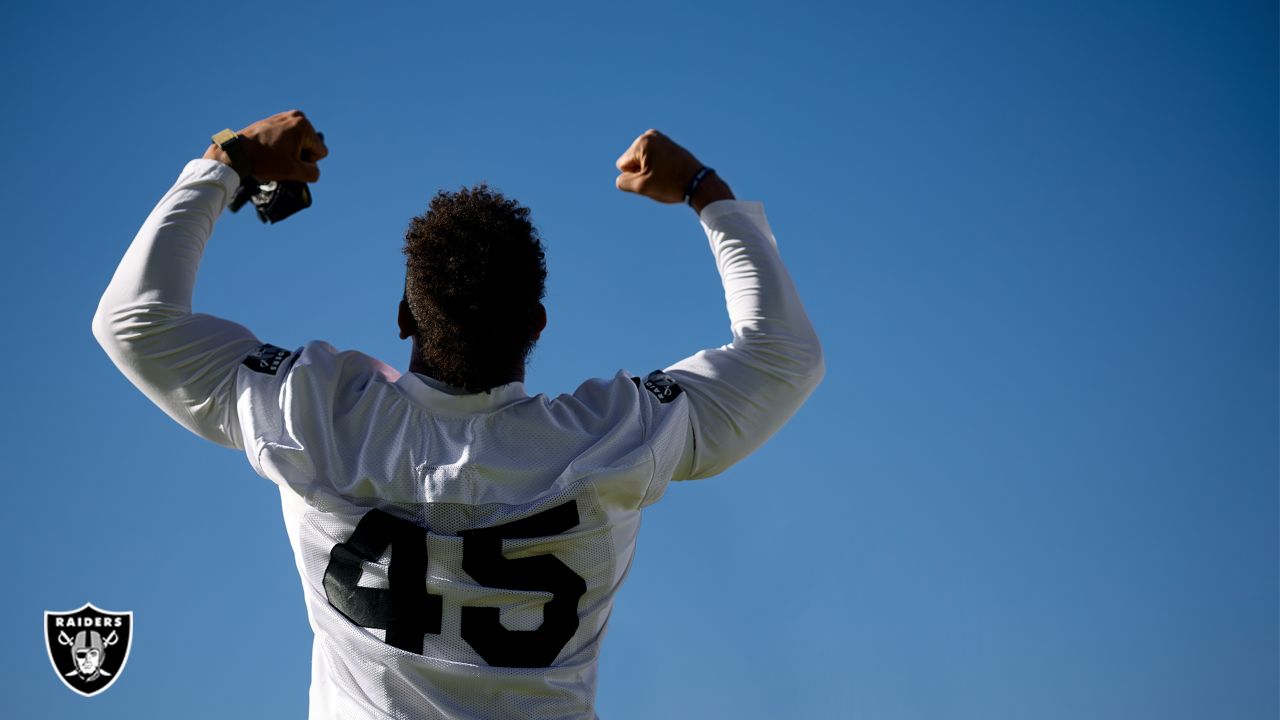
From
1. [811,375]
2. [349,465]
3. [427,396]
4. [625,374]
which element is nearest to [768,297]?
[811,375]

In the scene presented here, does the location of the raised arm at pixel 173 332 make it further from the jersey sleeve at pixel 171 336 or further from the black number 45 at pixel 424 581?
the black number 45 at pixel 424 581

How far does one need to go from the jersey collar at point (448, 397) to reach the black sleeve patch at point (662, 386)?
1.10 feet

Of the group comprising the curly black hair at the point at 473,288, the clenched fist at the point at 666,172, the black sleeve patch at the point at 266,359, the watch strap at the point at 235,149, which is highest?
the clenched fist at the point at 666,172

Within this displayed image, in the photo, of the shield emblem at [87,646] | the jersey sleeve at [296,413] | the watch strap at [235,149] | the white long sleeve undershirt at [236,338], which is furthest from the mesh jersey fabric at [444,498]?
the shield emblem at [87,646]

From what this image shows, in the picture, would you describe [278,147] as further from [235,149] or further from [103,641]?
[103,641]

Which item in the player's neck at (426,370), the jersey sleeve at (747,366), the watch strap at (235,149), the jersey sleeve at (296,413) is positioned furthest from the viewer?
the watch strap at (235,149)

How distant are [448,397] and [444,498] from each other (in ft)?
0.82

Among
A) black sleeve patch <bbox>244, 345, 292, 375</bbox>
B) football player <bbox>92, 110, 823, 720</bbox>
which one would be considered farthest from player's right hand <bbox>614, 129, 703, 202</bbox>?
black sleeve patch <bbox>244, 345, 292, 375</bbox>

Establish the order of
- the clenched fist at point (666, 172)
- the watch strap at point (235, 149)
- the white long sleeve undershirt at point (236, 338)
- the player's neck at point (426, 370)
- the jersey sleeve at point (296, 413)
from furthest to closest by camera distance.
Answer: the clenched fist at point (666, 172)
the watch strap at point (235, 149)
the player's neck at point (426, 370)
the white long sleeve undershirt at point (236, 338)
the jersey sleeve at point (296, 413)

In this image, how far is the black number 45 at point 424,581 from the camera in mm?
2453

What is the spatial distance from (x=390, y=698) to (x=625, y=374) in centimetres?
Result: 92

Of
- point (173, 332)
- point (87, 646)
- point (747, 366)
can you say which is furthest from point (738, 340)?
point (87, 646)

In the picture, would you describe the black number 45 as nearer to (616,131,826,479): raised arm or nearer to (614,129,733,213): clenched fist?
(616,131,826,479): raised arm

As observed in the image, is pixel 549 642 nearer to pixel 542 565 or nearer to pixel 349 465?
pixel 542 565
